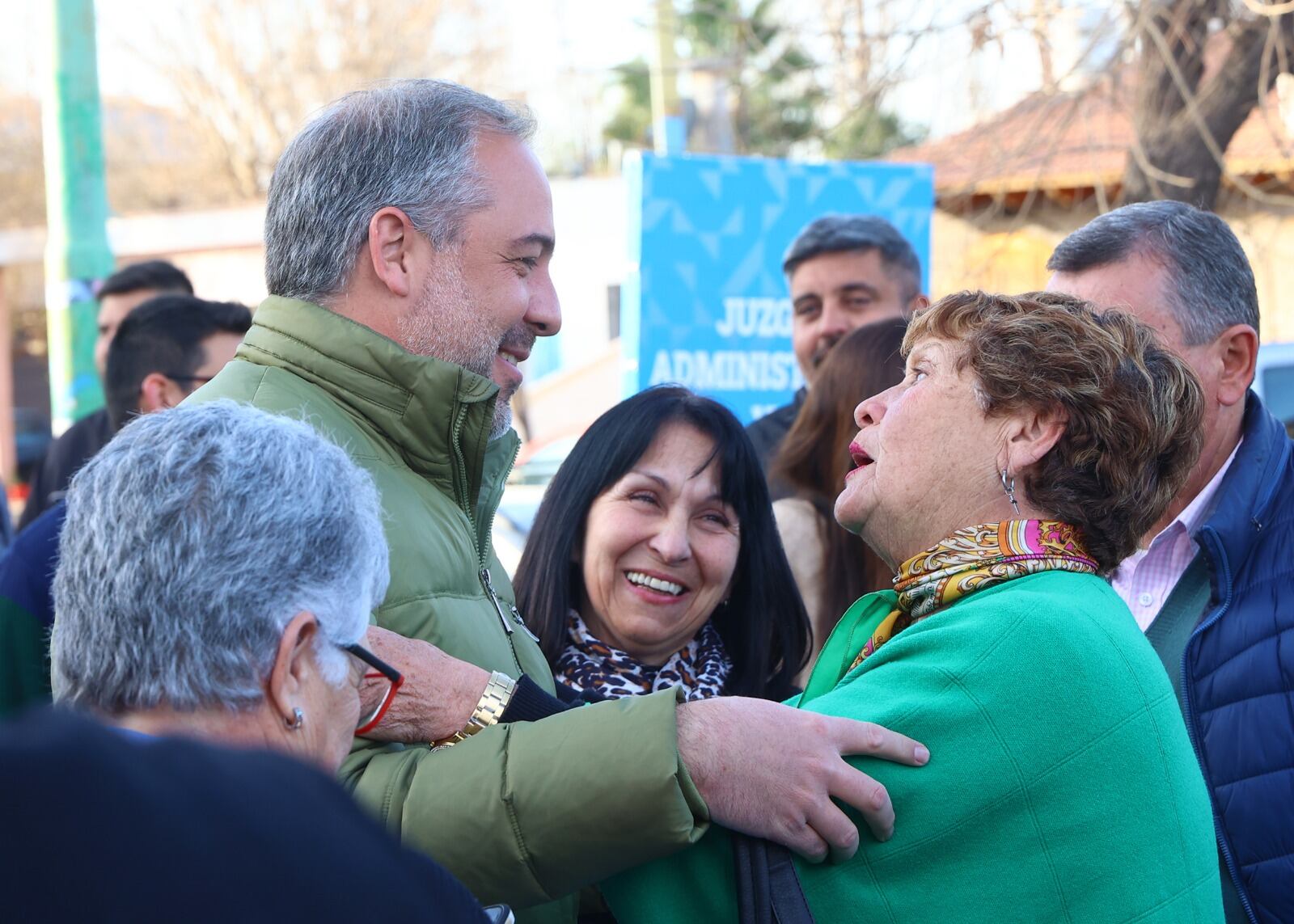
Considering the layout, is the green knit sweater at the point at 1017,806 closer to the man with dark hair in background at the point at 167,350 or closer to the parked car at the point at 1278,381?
the man with dark hair in background at the point at 167,350

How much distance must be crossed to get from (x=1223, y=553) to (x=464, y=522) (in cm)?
153

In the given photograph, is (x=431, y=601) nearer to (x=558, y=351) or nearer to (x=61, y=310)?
(x=61, y=310)

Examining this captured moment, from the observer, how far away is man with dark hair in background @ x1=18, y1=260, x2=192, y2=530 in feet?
17.6

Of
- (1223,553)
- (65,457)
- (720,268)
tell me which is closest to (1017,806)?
(1223,553)

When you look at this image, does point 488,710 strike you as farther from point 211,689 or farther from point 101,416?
point 101,416

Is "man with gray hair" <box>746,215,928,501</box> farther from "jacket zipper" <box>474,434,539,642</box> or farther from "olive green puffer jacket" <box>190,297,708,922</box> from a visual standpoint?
"olive green puffer jacket" <box>190,297,708,922</box>

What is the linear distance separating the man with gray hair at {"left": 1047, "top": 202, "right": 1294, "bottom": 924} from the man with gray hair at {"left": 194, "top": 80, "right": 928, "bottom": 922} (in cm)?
101

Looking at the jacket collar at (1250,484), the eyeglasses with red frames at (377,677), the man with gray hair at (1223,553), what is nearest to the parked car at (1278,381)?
the man with gray hair at (1223,553)

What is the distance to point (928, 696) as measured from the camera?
1933 mm

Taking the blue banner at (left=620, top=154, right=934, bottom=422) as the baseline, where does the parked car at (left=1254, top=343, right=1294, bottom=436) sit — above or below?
below

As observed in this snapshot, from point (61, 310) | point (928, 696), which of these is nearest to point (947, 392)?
point (928, 696)

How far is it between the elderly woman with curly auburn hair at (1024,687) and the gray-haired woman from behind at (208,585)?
2.46 feet

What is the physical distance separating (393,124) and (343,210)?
0.19 meters

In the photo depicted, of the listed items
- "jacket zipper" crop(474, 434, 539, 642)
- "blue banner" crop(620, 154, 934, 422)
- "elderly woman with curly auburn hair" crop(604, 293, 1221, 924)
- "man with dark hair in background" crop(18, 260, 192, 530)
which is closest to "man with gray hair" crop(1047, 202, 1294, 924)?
"elderly woman with curly auburn hair" crop(604, 293, 1221, 924)
